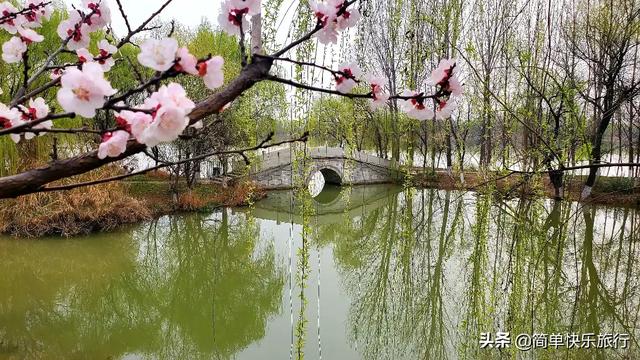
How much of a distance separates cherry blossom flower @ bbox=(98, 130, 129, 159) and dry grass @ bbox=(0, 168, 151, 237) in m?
8.20

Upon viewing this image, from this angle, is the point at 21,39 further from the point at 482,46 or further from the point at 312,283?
the point at 482,46

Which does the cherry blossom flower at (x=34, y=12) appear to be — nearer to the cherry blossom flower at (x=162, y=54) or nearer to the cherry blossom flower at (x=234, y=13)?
the cherry blossom flower at (x=234, y=13)

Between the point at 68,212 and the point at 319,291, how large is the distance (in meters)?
5.31

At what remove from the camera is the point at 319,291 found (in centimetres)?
542

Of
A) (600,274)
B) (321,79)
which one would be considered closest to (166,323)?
(321,79)

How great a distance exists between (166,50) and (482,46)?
14.6 metres

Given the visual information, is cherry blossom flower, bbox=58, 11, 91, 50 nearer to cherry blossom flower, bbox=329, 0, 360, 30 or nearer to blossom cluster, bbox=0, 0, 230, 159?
blossom cluster, bbox=0, 0, 230, 159

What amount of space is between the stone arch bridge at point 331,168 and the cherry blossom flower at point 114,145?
36.7 feet

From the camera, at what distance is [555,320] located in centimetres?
443

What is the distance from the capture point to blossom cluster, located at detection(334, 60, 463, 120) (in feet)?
3.37

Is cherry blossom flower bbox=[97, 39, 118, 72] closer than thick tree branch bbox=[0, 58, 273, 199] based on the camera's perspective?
No

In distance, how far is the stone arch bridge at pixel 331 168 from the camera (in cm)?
1358

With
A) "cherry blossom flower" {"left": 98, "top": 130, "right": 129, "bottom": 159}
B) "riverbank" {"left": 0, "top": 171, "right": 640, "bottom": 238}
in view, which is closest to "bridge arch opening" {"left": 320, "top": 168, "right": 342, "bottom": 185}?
"riverbank" {"left": 0, "top": 171, "right": 640, "bottom": 238}

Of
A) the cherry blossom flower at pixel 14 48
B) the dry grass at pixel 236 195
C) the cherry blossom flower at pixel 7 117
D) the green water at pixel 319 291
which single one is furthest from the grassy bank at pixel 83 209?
the cherry blossom flower at pixel 7 117
